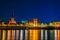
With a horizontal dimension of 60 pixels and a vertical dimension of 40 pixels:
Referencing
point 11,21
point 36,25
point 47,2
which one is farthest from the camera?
point 47,2

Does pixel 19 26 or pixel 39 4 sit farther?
pixel 39 4

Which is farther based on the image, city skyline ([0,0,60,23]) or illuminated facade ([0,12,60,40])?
city skyline ([0,0,60,23])

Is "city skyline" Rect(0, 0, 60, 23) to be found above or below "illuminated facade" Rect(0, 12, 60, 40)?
above

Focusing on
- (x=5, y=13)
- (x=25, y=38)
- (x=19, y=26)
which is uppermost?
(x=5, y=13)

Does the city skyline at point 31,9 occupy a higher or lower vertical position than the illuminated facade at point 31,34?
higher

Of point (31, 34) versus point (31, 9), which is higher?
point (31, 9)

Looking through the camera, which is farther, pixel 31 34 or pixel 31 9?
pixel 31 9

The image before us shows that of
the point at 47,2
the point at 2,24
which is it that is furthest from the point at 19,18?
the point at 47,2

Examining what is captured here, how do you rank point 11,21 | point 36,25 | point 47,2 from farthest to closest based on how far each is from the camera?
point 47,2 → point 11,21 → point 36,25

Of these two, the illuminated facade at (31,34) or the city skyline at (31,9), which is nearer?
the illuminated facade at (31,34)

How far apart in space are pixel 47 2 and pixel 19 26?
47 cm

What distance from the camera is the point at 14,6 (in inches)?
63.8

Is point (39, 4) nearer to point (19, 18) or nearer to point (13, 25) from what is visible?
point (19, 18)

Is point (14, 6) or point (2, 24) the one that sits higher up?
point (14, 6)
